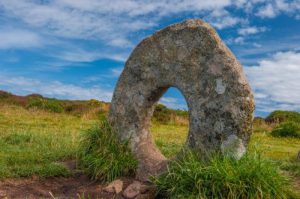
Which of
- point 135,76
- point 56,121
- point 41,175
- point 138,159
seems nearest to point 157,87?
point 135,76

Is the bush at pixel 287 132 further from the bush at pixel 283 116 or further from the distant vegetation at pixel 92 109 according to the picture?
the bush at pixel 283 116

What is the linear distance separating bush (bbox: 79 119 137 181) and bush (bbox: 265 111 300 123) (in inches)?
994

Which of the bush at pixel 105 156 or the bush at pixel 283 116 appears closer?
the bush at pixel 105 156

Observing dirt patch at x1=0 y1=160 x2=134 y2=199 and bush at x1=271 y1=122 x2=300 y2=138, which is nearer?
dirt patch at x1=0 y1=160 x2=134 y2=199

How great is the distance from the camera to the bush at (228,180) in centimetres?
806

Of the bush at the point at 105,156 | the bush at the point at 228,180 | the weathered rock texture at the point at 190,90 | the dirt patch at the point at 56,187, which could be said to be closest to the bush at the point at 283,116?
the weathered rock texture at the point at 190,90

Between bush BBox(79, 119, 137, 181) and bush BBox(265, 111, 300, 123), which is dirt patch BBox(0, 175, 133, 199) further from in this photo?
bush BBox(265, 111, 300, 123)

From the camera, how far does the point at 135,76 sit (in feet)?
35.2

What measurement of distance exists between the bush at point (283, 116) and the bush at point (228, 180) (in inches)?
1044

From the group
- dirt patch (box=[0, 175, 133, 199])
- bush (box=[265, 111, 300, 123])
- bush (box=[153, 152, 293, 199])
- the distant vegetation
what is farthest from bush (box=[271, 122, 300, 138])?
bush (box=[153, 152, 293, 199])

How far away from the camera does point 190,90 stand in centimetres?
959

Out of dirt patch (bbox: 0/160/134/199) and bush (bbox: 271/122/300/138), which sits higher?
bush (bbox: 271/122/300/138)

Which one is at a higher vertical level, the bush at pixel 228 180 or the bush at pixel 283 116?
the bush at pixel 283 116

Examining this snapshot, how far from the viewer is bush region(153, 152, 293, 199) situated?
8062 mm
